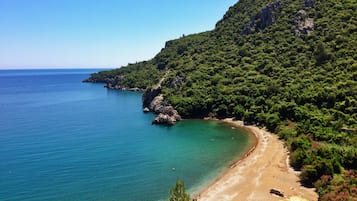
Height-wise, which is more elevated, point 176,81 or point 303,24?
point 303,24

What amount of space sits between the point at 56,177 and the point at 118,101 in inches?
3657

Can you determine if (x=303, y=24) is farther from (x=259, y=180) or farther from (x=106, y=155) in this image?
(x=106, y=155)

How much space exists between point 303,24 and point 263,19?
812 inches

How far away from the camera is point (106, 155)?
64.0 meters

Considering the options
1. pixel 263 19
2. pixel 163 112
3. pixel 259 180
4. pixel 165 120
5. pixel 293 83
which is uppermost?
pixel 263 19

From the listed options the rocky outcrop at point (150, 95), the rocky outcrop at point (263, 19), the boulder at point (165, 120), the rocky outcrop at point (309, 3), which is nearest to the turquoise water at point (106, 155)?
the boulder at point (165, 120)

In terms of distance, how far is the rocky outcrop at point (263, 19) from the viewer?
13925cm

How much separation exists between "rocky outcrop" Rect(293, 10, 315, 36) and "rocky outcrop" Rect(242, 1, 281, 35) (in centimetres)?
1177

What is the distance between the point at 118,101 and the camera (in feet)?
474

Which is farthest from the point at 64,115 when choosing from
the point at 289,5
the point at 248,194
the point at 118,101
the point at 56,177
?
the point at 289,5

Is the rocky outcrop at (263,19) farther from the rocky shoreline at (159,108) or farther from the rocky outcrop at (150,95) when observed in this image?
the rocky outcrop at (150,95)

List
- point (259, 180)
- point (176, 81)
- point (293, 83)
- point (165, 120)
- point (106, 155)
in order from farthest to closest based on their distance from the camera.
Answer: point (176, 81) < point (293, 83) < point (165, 120) < point (106, 155) < point (259, 180)

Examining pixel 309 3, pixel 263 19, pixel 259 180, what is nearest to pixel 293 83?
pixel 259 180

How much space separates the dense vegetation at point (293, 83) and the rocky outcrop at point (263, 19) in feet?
3.79
